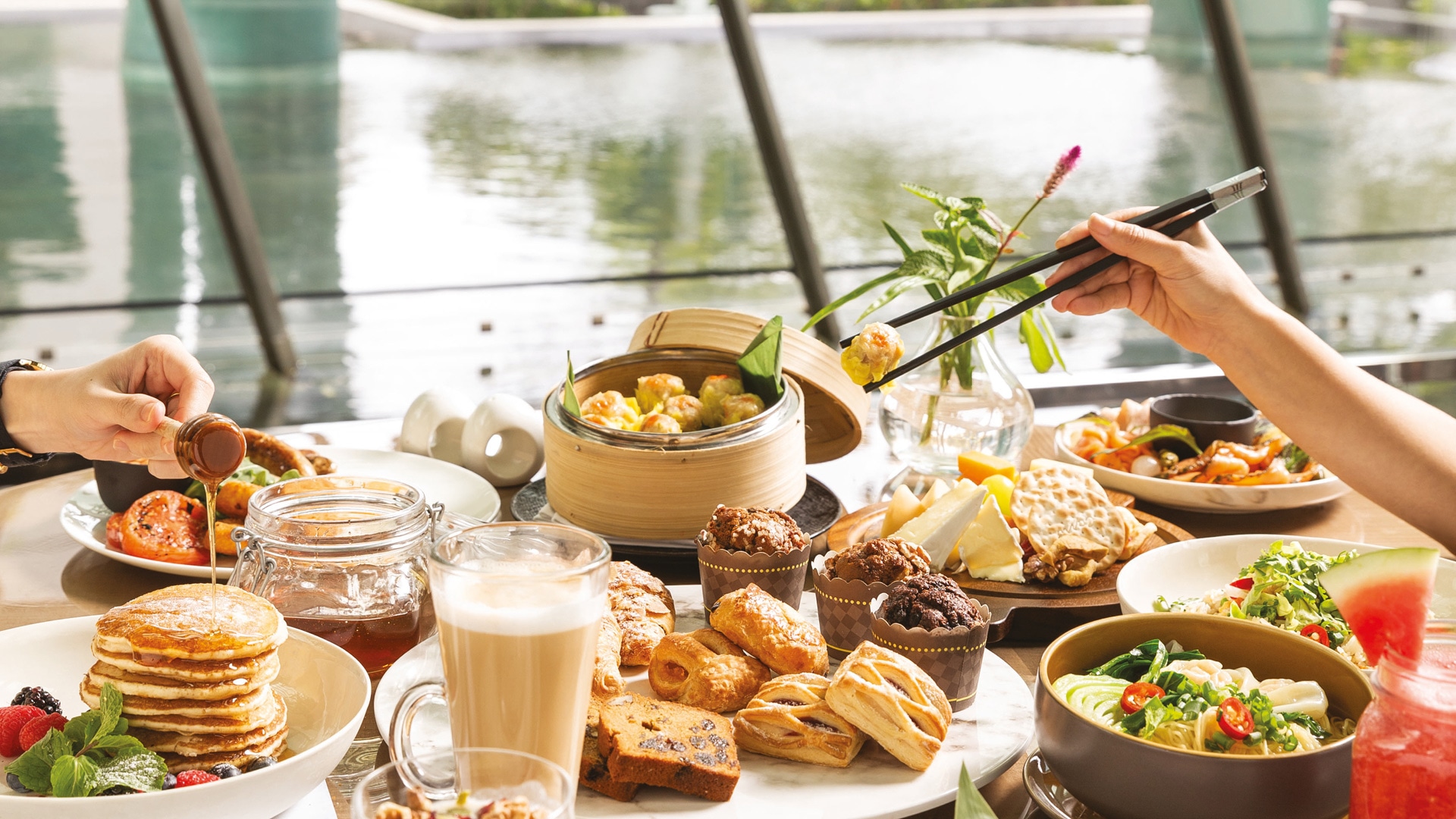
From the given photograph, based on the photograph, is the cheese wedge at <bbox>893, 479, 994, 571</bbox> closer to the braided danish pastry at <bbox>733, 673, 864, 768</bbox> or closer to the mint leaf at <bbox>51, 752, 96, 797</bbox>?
Answer: the braided danish pastry at <bbox>733, 673, 864, 768</bbox>

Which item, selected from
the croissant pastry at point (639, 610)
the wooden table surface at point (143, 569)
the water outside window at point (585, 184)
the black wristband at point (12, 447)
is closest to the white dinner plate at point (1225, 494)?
the wooden table surface at point (143, 569)

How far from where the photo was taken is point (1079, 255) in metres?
1.61

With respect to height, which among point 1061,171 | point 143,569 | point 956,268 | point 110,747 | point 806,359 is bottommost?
point 143,569

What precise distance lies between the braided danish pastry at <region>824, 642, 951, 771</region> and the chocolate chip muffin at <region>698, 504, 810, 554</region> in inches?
10.2

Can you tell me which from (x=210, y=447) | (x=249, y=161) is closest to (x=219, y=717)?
(x=210, y=447)

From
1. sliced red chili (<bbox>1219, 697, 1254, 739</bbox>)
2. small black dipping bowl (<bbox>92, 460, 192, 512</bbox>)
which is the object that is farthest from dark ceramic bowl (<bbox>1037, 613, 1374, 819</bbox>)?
small black dipping bowl (<bbox>92, 460, 192, 512</bbox>)

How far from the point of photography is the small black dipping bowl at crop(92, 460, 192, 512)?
153cm

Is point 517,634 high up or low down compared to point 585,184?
up

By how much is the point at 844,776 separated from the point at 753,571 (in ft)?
0.96

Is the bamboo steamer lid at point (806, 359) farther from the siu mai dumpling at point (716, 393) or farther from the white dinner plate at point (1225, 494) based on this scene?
the white dinner plate at point (1225, 494)

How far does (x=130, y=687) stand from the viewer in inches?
38.1

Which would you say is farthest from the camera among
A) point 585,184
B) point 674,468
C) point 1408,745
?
point 585,184

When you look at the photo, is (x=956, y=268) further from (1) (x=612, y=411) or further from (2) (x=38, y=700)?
(2) (x=38, y=700)

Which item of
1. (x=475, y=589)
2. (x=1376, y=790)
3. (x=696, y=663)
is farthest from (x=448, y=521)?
(x=1376, y=790)
